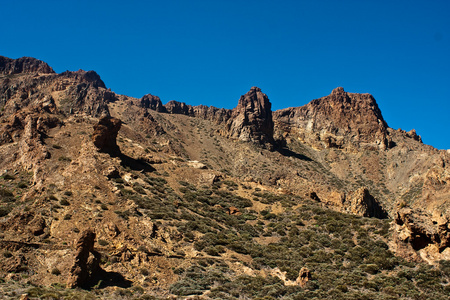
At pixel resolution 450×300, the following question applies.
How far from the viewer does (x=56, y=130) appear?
160ft

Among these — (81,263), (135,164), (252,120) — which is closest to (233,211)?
(135,164)

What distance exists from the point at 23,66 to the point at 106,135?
116 meters

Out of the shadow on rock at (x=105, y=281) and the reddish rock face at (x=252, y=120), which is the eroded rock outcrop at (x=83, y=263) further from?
the reddish rock face at (x=252, y=120)

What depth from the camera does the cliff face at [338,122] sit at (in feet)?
415

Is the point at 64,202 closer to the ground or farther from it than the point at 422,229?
closer to the ground

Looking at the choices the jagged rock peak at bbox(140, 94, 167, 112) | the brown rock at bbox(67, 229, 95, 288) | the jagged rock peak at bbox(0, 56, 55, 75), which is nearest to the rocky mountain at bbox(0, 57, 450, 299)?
the brown rock at bbox(67, 229, 95, 288)

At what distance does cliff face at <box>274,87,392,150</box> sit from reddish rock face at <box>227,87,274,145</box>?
9.64 meters

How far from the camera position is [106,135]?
45.0 m

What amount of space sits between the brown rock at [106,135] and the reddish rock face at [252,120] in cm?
6590

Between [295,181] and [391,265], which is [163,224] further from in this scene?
[295,181]

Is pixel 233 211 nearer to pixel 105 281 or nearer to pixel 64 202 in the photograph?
pixel 64 202

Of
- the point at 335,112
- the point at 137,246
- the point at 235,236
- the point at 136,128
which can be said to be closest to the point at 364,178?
the point at 335,112

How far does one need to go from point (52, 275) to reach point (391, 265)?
25.3 meters

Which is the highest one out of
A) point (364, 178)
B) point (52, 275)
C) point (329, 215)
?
point (364, 178)
